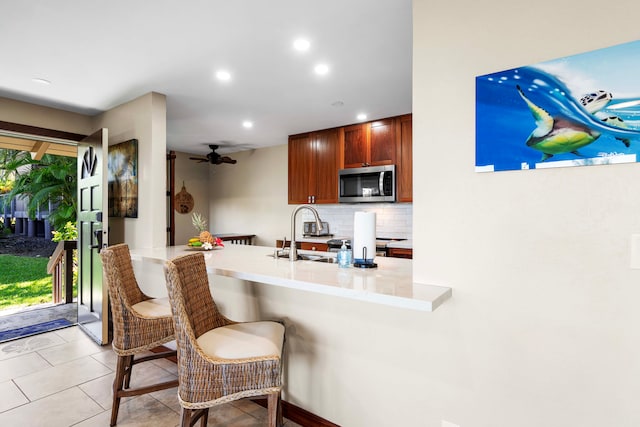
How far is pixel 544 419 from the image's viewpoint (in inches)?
50.7

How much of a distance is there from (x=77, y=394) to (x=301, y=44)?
2.89m

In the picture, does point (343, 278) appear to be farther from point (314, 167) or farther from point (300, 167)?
point (300, 167)

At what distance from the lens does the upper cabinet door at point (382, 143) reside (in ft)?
13.4

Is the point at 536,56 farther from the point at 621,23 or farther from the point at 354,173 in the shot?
the point at 354,173

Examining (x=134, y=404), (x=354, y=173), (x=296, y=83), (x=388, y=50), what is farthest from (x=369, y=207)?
(x=134, y=404)

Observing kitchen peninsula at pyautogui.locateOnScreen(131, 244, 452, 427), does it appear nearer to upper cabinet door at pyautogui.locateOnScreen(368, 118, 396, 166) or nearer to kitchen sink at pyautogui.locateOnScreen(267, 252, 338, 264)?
kitchen sink at pyautogui.locateOnScreen(267, 252, 338, 264)

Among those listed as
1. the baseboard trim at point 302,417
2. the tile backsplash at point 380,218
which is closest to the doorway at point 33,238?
the baseboard trim at point 302,417

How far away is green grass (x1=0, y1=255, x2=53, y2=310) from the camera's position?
463cm

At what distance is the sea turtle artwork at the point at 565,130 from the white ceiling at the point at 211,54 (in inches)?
41.8

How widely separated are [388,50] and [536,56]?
1267mm

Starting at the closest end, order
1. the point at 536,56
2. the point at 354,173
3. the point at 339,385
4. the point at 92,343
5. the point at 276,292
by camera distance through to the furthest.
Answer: the point at 536,56, the point at 339,385, the point at 276,292, the point at 92,343, the point at 354,173

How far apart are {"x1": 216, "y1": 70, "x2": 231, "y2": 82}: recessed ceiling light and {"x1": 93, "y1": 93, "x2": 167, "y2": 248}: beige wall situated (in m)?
0.76

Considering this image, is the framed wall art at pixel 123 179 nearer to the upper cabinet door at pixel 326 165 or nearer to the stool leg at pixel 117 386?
the stool leg at pixel 117 386

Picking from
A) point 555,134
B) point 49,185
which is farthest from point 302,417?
point 49,185
